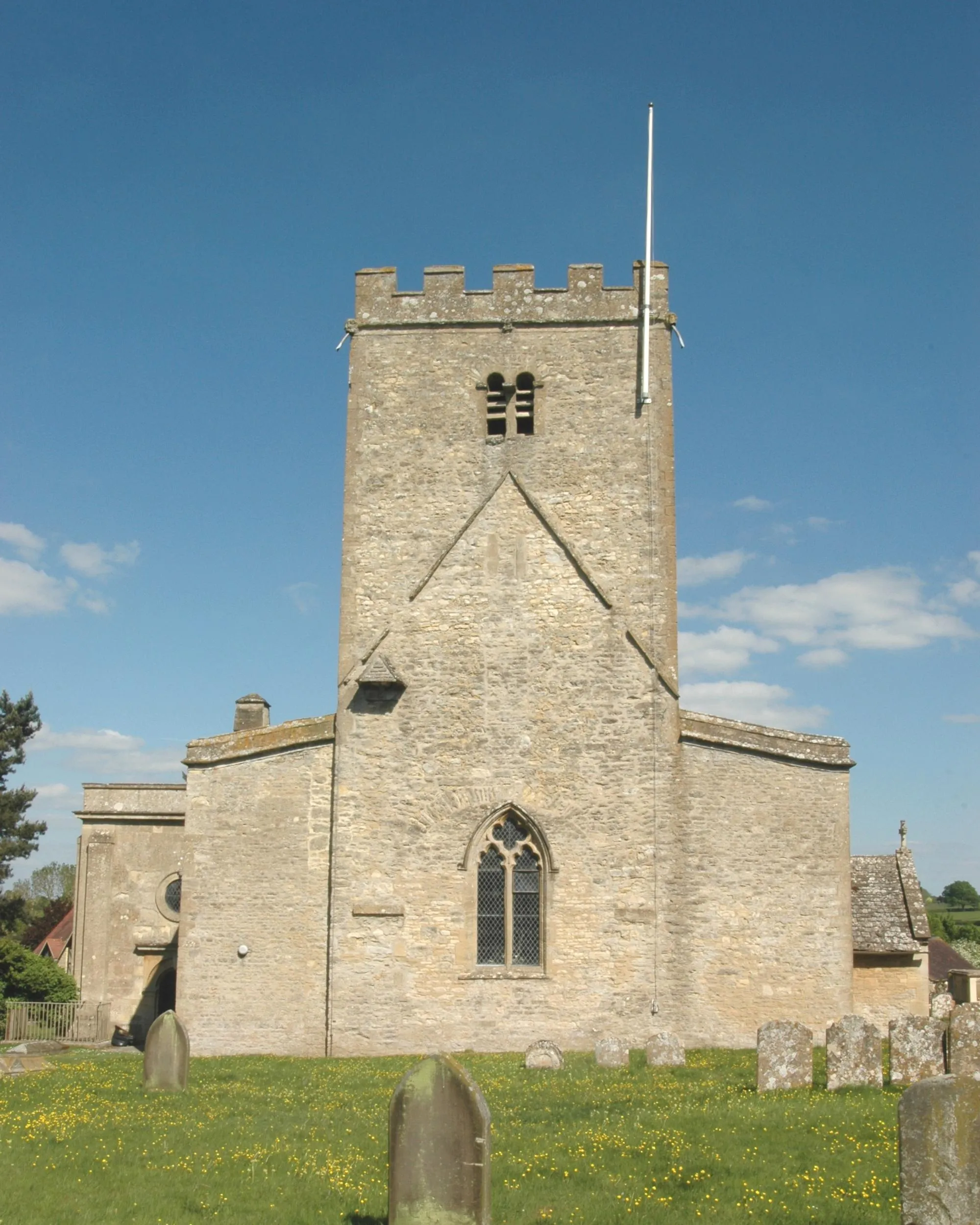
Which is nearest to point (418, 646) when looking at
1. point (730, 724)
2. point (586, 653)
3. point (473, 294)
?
point (586, 653)

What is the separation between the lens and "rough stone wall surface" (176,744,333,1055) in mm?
19938

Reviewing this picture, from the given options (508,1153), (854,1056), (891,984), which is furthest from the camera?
(891,984)

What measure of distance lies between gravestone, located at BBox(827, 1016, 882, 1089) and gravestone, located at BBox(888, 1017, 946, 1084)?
34 centimetres

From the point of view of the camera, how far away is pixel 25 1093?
49.7ft

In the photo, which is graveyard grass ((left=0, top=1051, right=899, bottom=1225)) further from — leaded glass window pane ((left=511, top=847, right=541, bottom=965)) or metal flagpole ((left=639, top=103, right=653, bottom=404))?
metal flagpole ((left=639, top=103, right=653, bottom=404))

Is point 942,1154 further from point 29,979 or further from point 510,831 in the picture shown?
point 29,979

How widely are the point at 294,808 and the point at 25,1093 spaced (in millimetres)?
6670

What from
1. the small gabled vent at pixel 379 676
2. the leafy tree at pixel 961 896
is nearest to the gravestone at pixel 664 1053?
the small gabled vent at pixel 379 676

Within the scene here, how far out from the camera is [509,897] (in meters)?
20.2

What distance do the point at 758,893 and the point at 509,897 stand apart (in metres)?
4.24

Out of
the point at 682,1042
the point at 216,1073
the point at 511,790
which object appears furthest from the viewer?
the point at 511,790

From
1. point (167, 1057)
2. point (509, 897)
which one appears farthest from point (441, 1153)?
point (509, 897)

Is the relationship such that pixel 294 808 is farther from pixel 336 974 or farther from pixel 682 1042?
pixel 682 1042

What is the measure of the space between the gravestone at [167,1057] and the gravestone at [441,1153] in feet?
24.8
